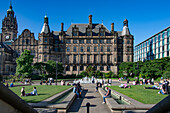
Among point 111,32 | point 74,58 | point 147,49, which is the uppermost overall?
point 111,32

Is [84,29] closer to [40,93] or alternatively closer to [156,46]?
[156,46]

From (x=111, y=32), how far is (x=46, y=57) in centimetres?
2719

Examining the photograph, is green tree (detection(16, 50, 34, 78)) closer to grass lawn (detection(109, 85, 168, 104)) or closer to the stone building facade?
the stone building facade

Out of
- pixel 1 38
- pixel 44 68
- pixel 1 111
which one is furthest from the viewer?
pixel 1 38

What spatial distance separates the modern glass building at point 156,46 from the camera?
6088 centimetres

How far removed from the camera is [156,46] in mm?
69000

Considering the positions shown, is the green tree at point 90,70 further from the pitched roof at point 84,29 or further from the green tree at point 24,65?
the green tree at point 24,65

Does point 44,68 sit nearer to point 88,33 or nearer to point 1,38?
point 88,33

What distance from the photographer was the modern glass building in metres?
60.9

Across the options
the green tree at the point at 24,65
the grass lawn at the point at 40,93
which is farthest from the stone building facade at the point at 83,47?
the grass lawn at the point at 40,93

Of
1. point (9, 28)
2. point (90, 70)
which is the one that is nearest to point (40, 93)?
point (90, 70)

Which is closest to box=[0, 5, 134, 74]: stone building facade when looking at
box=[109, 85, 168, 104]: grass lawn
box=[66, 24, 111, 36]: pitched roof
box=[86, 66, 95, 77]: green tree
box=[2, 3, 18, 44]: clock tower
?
box=[66, 24, 111, 36]: pitched roof

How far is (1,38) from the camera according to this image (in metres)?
72.9

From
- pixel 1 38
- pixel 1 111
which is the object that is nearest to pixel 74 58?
pixel 1 38
